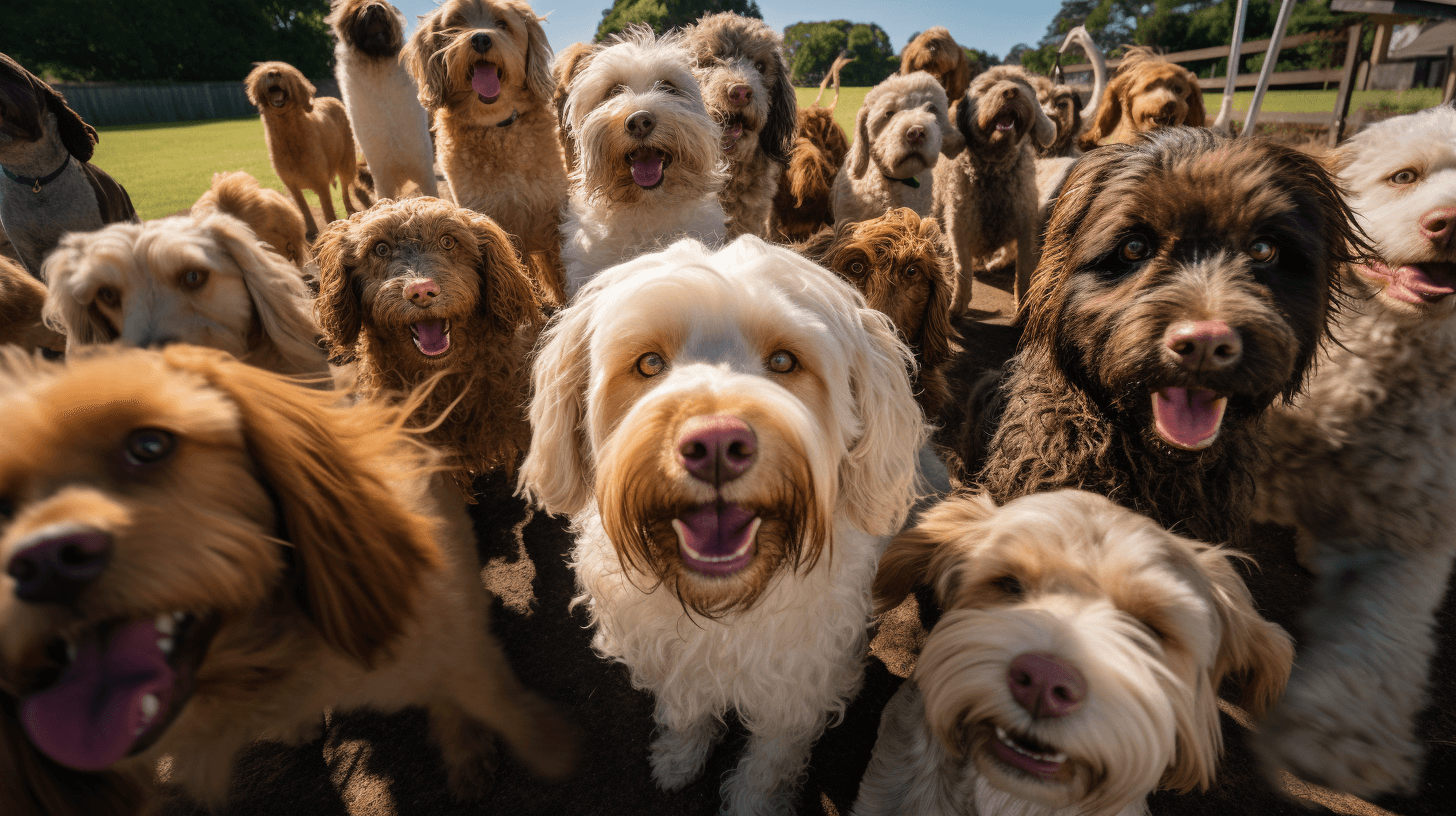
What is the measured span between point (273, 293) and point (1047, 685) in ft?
12.2

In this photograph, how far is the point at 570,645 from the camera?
2.89 metres

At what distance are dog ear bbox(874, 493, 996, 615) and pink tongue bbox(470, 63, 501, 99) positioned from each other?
13.7ft

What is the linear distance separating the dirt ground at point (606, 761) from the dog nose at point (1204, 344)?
1.62 metres

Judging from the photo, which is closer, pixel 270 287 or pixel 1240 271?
pixel 1240 271

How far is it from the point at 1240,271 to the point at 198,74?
62.9m

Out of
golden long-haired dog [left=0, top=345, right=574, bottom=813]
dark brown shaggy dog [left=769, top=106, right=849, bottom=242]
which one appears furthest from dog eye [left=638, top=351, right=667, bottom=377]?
dark brown shaggy dog [left=769, top=106, right=849, bottom=242]

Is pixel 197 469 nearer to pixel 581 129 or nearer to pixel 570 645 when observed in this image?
pixel 570 645

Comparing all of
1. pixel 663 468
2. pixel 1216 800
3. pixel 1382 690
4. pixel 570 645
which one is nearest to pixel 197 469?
pixel 663 468

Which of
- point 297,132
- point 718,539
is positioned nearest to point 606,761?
point 718,539

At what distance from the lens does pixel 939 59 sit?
7137 mm

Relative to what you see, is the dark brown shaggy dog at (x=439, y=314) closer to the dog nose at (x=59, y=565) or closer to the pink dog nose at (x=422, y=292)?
the pink dog nose at (x=422, y=292)

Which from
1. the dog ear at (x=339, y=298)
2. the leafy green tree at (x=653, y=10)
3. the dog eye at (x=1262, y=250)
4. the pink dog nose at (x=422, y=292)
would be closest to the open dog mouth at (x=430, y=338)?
the pink dog nose at (x=422, y=292)

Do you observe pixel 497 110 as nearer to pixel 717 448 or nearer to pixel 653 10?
pixel 717 448

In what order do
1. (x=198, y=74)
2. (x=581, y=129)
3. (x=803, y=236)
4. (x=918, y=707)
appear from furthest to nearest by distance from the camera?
(x=198, y=74), (x=803, y=236), (x=581, y=129), (x=918, y=707)
